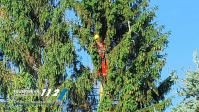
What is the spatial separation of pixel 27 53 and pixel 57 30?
183cm

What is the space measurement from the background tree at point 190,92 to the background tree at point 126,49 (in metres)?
7.97

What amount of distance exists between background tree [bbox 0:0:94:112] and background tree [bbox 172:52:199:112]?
31.4 feet

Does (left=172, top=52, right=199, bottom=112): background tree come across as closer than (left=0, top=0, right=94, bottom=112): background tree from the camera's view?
Yes

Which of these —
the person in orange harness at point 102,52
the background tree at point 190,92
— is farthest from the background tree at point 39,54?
the background tree at point 190,92

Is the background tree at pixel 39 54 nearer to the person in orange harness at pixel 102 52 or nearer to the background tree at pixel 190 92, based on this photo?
the person in orange harness at pixel 102 52

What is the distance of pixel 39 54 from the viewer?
2695cm

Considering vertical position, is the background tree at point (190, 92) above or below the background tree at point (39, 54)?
below

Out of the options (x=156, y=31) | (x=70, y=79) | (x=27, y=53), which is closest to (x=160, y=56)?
(x=156, y=31)

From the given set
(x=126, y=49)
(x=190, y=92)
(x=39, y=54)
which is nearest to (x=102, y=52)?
(x=126, y=49)

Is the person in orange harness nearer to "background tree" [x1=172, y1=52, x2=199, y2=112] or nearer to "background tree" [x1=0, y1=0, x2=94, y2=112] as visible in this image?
"background tree" [x1=0, y1=0, x2=94, y2=112]

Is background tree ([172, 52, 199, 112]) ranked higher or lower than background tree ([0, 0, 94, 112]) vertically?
lower

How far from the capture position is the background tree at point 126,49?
24.8 m

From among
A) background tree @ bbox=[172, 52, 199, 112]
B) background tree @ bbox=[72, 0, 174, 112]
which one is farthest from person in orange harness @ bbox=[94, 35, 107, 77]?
background tree @ bbox=[172, 52, 199, 112]

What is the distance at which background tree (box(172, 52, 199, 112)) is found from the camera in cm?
1592
